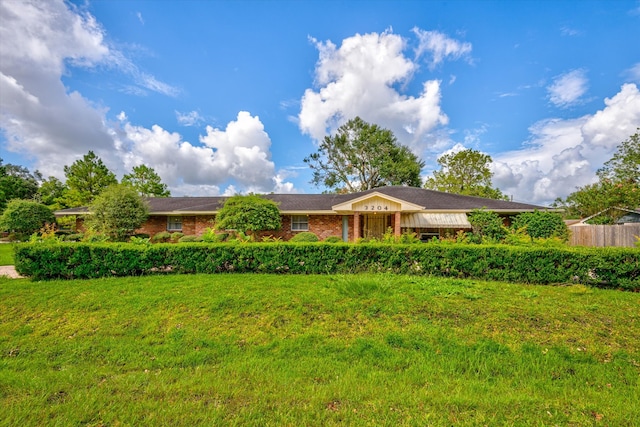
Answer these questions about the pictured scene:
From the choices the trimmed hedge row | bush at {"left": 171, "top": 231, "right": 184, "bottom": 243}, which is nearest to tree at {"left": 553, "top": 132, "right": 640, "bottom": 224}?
the trimmed hedge row

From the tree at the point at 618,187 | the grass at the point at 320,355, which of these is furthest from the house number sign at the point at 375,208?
the tree at the point at 618,187

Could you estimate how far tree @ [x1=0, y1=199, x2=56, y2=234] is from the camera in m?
25.0

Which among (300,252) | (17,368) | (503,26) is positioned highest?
(503,26)

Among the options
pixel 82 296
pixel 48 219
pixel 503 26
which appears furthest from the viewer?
pixel 48 219

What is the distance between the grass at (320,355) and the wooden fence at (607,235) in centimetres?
1130

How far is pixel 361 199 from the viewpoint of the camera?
18.0 metres

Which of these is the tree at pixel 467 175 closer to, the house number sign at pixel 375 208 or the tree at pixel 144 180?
the house number sign at pixel 375 208

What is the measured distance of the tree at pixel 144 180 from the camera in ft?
131

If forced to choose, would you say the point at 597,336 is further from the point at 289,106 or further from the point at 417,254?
the point at 289,106

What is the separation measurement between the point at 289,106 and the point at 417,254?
17009mm

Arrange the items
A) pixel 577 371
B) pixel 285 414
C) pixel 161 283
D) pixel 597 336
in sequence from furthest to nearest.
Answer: pixel 161 283
pixel 597 336
pixel 577 371
pixel 285 414

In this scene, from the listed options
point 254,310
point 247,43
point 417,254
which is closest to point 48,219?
point 247,43

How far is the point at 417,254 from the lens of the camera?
9.76 meters

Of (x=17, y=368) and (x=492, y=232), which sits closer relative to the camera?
(x=17, y=368)
